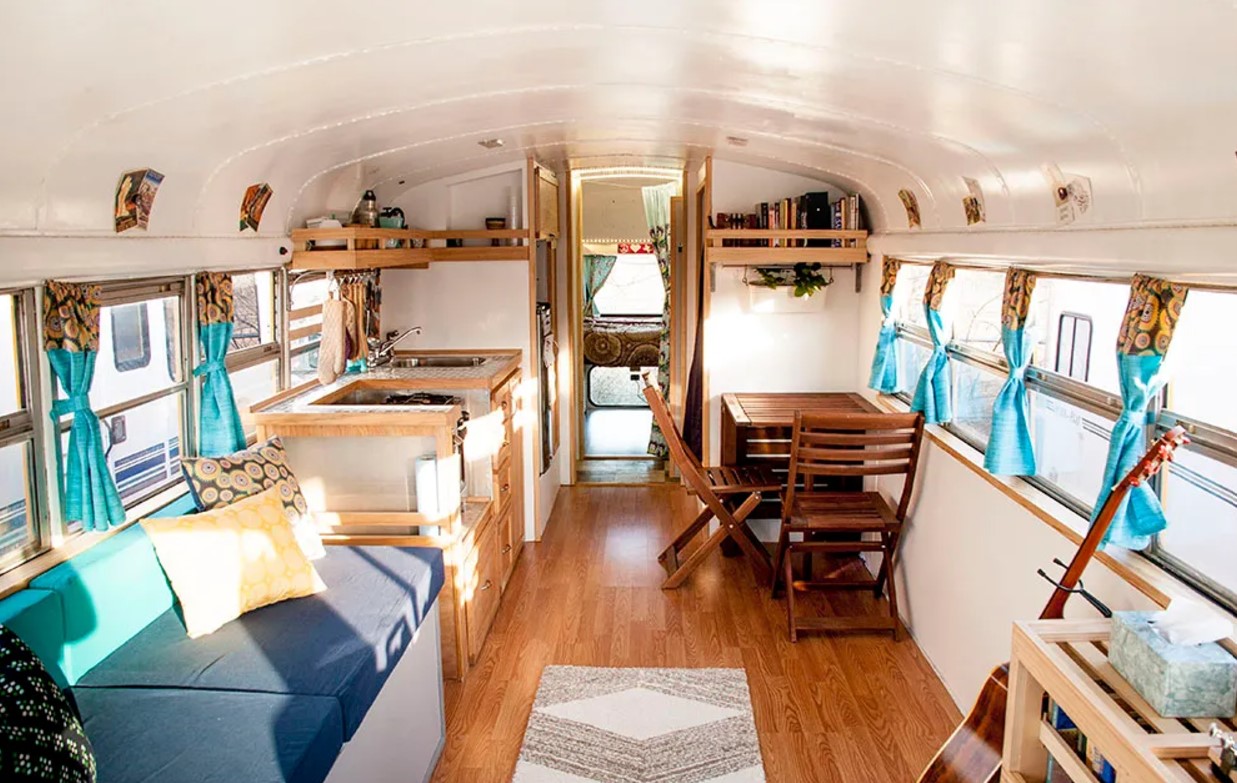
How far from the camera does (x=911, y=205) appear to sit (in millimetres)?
4156

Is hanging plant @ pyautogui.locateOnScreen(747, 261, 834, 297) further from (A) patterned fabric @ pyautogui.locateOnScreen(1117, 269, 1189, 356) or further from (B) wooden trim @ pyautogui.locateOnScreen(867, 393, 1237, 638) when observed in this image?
(A) patterned fabric @ pyautogui.locateOnScreen(1117, 269, 1189, 356)

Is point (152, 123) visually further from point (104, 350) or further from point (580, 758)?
point (580, 758)

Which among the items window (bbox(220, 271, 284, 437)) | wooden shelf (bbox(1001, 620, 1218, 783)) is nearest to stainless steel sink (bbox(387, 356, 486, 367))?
window (bbox(220, 271, 284, 437))

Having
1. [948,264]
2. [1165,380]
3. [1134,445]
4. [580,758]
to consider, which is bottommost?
[580,758]

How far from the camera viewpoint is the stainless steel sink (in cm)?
499

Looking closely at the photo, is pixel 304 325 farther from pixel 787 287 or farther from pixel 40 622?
pixel 787 287

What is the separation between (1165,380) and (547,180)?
4.10 meters

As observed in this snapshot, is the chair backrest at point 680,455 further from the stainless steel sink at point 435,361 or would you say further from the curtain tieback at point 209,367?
the curtain tieback at point 209,367

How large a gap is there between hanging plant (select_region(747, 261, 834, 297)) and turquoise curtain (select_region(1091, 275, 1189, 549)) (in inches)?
112

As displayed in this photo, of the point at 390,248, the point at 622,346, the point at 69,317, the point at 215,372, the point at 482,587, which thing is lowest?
the point at 482,587

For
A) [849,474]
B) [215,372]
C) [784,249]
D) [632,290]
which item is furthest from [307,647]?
[632,290]

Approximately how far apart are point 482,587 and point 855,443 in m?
1.67

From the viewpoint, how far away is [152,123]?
244 centimetres

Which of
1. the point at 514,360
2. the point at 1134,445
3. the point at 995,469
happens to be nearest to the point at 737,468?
the point at 514,360
